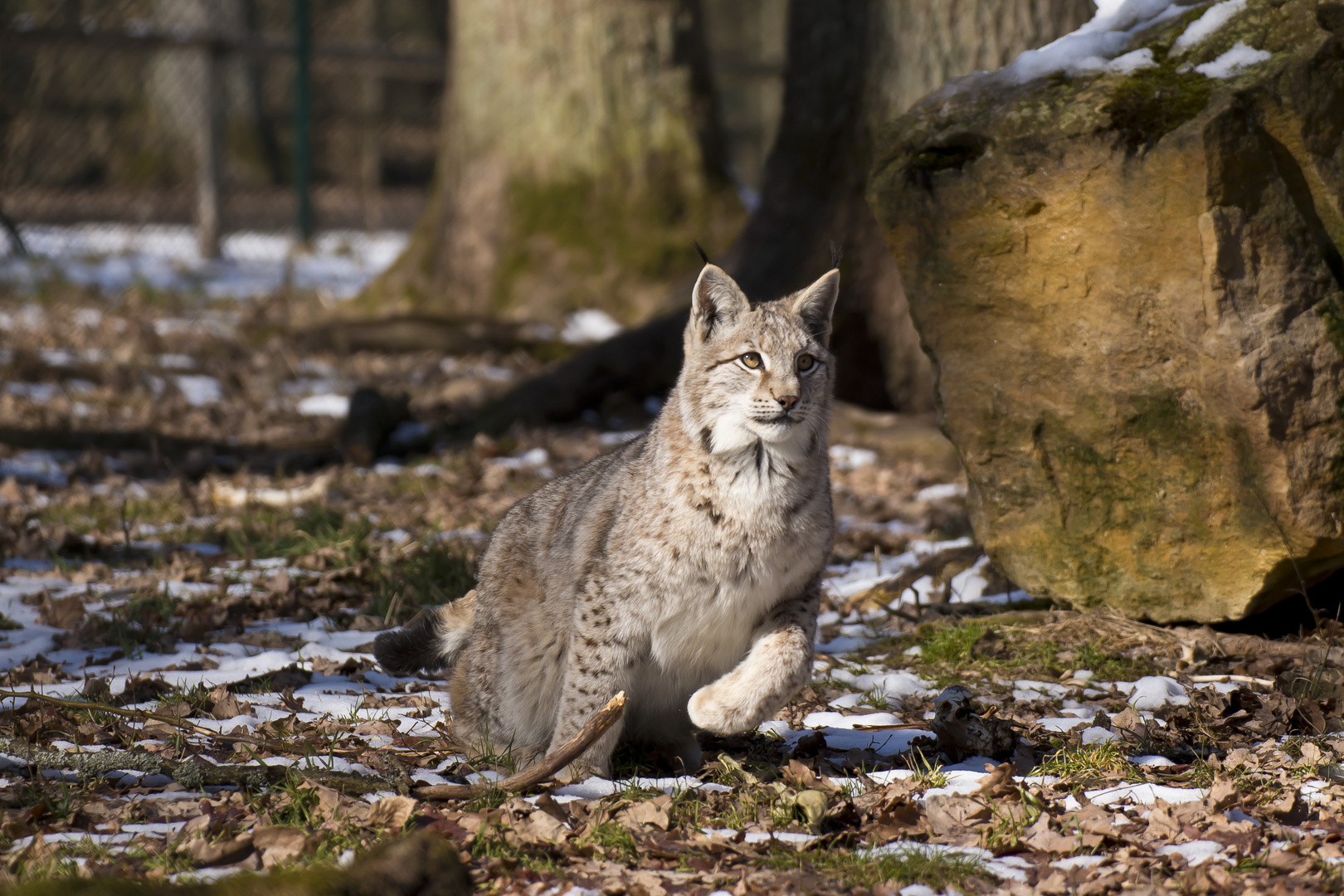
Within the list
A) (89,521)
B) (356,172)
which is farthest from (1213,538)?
(356,172)

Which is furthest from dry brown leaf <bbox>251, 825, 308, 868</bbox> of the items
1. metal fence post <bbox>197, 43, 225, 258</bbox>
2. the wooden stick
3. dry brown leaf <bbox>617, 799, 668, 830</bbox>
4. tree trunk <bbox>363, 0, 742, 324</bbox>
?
metal fence post <bbox>197, 43, 225, 258</bbox>

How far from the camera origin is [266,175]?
20.4 meters

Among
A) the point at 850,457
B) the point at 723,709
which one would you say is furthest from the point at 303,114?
the point at 723,709

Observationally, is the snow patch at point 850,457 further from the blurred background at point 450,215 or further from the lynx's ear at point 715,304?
the lynx's ear at point 715,304

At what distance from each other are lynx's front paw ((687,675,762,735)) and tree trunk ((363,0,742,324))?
7.41m

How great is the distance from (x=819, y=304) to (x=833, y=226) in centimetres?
392

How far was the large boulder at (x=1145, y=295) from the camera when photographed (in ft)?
13.4

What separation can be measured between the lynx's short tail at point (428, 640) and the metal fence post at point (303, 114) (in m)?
11.3

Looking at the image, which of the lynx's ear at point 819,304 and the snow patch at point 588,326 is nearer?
the lynx's ear at point 819,304

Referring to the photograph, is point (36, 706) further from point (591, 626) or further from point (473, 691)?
point (591, 626)

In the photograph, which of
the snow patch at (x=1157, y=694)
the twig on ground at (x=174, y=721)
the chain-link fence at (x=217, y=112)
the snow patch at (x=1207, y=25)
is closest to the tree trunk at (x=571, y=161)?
the chain-link fence at (x=217, y=112)

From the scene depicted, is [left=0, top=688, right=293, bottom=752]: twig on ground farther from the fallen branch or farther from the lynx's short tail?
the fallen branch

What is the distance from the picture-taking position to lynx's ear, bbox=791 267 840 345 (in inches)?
157

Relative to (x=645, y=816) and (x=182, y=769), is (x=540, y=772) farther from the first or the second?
(x=182, y=769)
